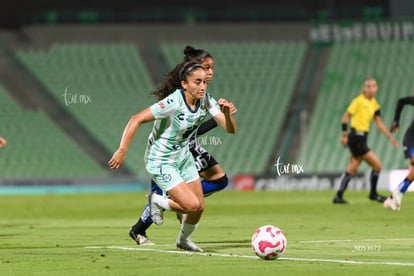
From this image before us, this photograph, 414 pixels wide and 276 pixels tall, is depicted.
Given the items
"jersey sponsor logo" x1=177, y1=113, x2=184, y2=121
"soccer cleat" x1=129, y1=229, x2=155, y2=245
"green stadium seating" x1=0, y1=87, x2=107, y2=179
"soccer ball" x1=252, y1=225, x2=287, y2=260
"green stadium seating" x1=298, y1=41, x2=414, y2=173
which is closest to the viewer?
"soccer ball" x1=252, y1=225, x2=287, y2=260

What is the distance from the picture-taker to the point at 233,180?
38.6 metres

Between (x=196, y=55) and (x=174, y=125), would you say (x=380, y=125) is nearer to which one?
(x=196, y=55)

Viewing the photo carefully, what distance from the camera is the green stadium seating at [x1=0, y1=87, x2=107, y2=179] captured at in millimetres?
41031

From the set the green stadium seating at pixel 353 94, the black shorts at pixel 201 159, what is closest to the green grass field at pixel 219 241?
the black shorts at pixel 201 159

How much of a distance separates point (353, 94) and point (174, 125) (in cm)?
3093

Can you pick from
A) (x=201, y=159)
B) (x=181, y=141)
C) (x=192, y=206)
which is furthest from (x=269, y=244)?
(x=201, y=159)

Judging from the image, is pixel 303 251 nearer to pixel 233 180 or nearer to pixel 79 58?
pixel 233 180

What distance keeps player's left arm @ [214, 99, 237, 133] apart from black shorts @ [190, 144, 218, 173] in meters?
1.23

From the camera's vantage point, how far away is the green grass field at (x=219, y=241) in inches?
429

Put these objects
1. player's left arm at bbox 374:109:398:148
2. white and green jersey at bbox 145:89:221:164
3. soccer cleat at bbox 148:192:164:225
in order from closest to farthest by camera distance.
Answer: white and green jersey at bbox 145:89:221:164 < soccer cleat at bbox 148:192:164:225 < player's left arm at bbox 374:109:398:148

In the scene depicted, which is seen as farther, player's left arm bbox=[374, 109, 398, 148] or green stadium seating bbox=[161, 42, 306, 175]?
green stadium seating bbox=[161, 42, 306, 175]

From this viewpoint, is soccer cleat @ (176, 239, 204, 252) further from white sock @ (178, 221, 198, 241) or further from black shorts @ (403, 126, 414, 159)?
black shorts @ (403, 126, 414, 159)

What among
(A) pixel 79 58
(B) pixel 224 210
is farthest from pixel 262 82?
(B) pixel 224 210

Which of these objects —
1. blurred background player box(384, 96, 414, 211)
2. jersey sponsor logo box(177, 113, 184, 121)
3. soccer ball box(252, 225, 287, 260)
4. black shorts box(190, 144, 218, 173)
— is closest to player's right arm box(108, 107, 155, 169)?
jersey sponsor logo box(177, 113, 184, 121)
